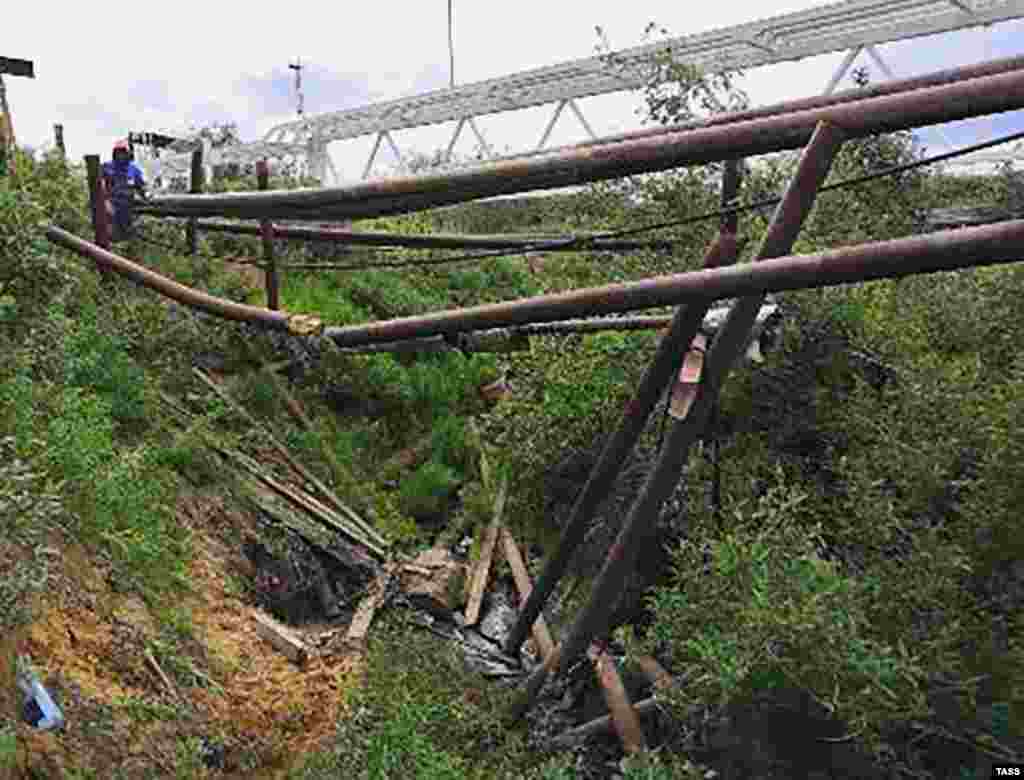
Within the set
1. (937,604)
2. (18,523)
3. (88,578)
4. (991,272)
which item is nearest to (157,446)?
(88,578)

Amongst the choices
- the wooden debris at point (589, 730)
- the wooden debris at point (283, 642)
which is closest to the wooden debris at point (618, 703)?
the wooden debris at point (589, 730)

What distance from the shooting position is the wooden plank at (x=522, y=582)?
650 cm

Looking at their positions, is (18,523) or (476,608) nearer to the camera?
(18,523)

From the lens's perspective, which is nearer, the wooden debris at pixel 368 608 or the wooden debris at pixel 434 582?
the wooden debris at pixel 368 608

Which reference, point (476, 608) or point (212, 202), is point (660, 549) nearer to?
point (476, 608)

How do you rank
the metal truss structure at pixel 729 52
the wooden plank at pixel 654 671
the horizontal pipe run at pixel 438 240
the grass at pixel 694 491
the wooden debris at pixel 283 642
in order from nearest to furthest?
the grass at pixel 694 491 → the wooden plank at pixel 654 671 → the wooden debris at pixel 283 642 → the horizontal pipe run at pixel 438 240 → the metal truss structure at pixel 729 52

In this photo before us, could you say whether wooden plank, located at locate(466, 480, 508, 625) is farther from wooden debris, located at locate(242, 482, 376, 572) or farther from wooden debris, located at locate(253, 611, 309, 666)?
wooden debris, located at locate(253, 611, 309, 666)

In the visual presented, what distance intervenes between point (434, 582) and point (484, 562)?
63 centimetres

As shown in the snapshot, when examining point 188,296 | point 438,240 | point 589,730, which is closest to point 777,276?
point 589,730

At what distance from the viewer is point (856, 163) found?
26.8 ft

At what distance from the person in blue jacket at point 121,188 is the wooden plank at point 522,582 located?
3.87 m

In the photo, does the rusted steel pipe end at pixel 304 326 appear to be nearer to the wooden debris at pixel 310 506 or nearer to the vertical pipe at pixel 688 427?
the vertical pipe at pixel 688 427

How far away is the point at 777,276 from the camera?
10.3ft

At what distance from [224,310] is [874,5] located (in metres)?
11.0
